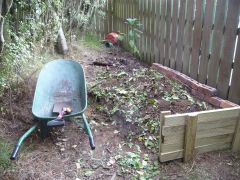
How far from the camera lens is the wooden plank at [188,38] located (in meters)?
3.68

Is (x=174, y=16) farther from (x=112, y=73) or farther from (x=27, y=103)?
(x=27, y=103)

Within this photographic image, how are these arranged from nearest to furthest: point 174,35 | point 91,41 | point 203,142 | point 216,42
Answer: point 203,142
point 216,42
point 174,35
point 91,41

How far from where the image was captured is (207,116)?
8.33 ft

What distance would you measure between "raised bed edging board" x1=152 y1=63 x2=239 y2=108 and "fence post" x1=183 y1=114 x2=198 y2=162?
75cm

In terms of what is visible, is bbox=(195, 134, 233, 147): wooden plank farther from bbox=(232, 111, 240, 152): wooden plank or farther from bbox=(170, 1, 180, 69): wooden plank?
bbox=(170, 1, 180, 69): wooden plank

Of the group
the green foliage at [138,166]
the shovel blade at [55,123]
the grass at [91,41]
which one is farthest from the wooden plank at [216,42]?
the grass at [91,41]

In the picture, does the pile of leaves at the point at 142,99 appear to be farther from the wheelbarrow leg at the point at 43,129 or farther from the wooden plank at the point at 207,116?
the wheelbarrow leg at the point at 43,129

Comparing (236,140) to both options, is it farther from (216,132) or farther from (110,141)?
(110,141)

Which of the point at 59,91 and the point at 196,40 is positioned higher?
the point at 196,40

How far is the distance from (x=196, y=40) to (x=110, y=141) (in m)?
1.76

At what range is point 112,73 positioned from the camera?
174 inches

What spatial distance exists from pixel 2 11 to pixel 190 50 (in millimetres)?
2388

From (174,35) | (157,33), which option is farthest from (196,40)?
(157,33)

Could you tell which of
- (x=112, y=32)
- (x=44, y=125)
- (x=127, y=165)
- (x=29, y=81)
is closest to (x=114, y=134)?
(x=127, y=165)
